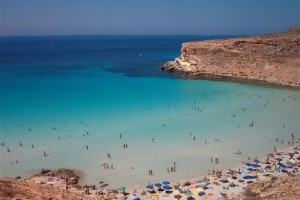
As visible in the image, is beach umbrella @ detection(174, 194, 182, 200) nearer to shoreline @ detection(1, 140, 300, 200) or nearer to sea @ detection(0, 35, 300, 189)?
shoreline @ detection(1, 140, 300, 200)

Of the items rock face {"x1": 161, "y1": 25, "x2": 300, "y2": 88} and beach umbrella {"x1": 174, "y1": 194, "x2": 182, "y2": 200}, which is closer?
beach umbrella {"x1": 174, "y1": 194, "x2": 182, "y2": 200}

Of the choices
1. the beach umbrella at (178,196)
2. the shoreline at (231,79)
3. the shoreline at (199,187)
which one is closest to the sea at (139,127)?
the shoreline at (199,187)

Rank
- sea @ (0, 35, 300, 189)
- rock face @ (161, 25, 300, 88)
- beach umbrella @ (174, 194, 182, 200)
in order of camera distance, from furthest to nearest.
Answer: rock face @ (161, 25, 300, 88)
sea @ (0, 35, 300, 189)
beach umbrella @ (174, 194, 182, 200)

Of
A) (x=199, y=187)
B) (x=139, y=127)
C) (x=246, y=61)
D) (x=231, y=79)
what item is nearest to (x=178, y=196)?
(x=199, y=187)

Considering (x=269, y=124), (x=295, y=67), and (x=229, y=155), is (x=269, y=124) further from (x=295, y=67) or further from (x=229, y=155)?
(x=295, y=67)

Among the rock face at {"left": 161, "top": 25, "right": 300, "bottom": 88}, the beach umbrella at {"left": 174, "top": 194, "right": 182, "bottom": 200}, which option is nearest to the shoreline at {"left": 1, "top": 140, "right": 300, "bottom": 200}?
the beach umbrella at {"left": 174, "top": 194, "right": 182, "bottom": 200}

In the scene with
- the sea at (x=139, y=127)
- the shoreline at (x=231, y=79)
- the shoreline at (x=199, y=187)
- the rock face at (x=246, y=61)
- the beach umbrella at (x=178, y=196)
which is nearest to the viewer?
the beach umbrella at (x=178, y=196)

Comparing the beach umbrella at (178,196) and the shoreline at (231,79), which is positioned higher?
the shoreline at (231,79)

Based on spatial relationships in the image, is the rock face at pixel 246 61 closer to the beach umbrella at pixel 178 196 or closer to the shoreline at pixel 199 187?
the shoreline at pixel 199 187

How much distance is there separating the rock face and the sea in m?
5.37

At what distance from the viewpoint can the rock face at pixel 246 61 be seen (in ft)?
176

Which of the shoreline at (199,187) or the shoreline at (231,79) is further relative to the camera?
the shoreline at (231,79)

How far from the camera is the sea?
23.1m

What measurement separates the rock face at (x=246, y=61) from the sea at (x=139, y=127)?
537cm
